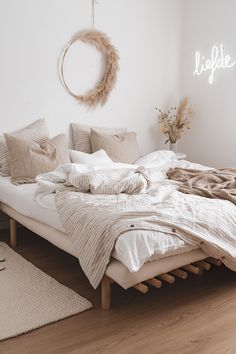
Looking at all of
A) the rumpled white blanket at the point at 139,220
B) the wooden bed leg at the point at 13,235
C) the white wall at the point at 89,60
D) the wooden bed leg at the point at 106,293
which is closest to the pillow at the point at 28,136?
the white wall at the point at 89,60

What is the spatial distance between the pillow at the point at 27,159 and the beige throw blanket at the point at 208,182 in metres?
1.00

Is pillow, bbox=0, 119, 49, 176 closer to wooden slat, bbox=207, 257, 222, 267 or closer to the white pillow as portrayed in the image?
the white pillow

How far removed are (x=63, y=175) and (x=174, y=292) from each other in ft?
3.70

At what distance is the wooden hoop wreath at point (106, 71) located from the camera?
3.88m

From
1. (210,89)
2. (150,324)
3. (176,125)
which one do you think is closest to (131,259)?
(150,324)

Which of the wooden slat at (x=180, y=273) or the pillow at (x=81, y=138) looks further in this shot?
the pillow at (x=81, y=138)

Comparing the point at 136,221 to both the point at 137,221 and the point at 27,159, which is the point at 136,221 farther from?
the point at 27,159

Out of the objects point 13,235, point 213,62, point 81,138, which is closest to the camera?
point 13,235

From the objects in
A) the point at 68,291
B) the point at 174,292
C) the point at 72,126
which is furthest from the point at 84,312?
the point at 72,126

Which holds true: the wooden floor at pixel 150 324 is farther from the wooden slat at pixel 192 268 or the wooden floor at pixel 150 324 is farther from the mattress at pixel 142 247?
the mattress at pixel 142 247

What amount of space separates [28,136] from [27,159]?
34 centimetres

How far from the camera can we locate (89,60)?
3.96 m

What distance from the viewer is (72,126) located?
12.8 feet

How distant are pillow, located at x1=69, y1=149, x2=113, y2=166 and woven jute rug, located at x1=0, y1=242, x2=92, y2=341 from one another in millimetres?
1135
